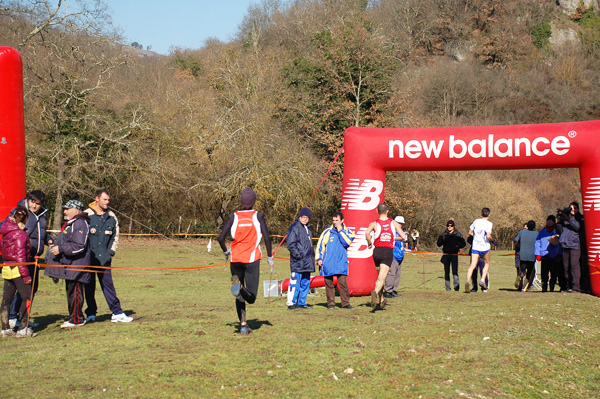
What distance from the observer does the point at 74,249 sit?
30.2 feet

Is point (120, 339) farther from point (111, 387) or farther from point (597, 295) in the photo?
point (597, 295)

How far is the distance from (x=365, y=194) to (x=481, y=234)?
289 cm

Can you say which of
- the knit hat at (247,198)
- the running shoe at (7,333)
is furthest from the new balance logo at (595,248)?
the running shoe at (7,333)

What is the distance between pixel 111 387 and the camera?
20.1 ft

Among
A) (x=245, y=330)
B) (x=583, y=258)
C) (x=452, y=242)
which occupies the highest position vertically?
(x=452, y=242)

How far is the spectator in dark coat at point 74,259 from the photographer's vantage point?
A: 9.23m

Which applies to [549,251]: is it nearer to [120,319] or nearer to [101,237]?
[120,319]

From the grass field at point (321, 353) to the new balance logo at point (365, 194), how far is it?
2.49 metres

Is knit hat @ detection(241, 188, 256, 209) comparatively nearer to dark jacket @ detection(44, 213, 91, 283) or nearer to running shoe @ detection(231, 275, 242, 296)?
running shoe @ detection(231, 275, 242, 296)

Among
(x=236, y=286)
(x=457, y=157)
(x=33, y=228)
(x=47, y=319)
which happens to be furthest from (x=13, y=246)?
(x=457, y=157)

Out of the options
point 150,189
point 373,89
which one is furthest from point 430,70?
point 150,189

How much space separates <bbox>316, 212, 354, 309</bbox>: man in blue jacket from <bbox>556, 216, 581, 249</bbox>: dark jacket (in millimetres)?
5074

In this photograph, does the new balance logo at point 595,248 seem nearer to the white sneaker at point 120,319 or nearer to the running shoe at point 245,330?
the running shoe at point 245,330

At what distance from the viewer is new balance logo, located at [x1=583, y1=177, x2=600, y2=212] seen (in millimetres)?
12953
